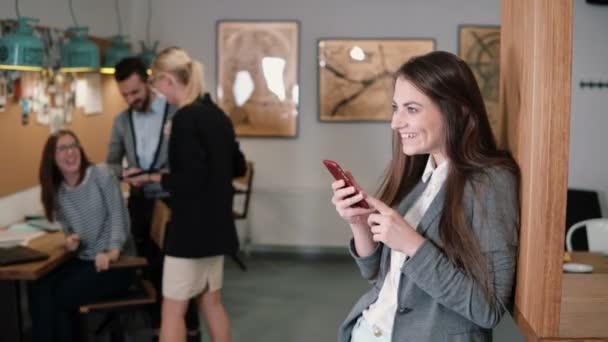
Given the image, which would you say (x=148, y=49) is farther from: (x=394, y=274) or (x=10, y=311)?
(x=394, y=274)

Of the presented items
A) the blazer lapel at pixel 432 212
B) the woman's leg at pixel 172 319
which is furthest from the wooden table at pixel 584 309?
the woman's leg at pixel 172 319

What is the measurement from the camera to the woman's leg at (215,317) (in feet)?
11.0

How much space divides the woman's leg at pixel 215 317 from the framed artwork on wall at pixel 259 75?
Answer: 2.90m

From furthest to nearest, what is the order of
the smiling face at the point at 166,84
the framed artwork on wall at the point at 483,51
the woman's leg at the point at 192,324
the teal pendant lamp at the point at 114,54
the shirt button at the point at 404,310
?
1. the framed artwork on wall at the point at 483,51
2. the teal pendant lamp at the point at 114,54
3. the woman's leg at the point at 192,324
4. the smiling face at the point at 166,84
5. the shirt button at the point at 404,310

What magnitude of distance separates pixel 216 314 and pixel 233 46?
3.16 meters

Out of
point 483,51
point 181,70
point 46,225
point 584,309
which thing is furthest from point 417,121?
point 483,51

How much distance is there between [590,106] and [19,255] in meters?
4.09

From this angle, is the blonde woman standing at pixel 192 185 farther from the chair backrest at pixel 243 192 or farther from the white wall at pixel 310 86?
the white wall at pixel 310 86

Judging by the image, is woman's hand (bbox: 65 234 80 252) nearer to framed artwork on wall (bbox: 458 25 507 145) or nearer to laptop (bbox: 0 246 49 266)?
laptop (bbox: 0 246 49 266)

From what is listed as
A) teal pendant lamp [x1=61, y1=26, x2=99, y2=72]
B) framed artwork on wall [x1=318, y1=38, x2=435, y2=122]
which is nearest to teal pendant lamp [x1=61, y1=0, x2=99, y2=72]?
teal pendant lamp [x1=61, y1=26, x2=99, y2=72]

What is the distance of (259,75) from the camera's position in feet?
19.9

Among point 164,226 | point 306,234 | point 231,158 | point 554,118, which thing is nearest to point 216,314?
point 164,226

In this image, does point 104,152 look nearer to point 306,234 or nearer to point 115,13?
Result: point 115,13

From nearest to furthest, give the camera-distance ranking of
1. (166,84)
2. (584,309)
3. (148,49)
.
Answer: (584,309) → (166,84) → (148,49)
